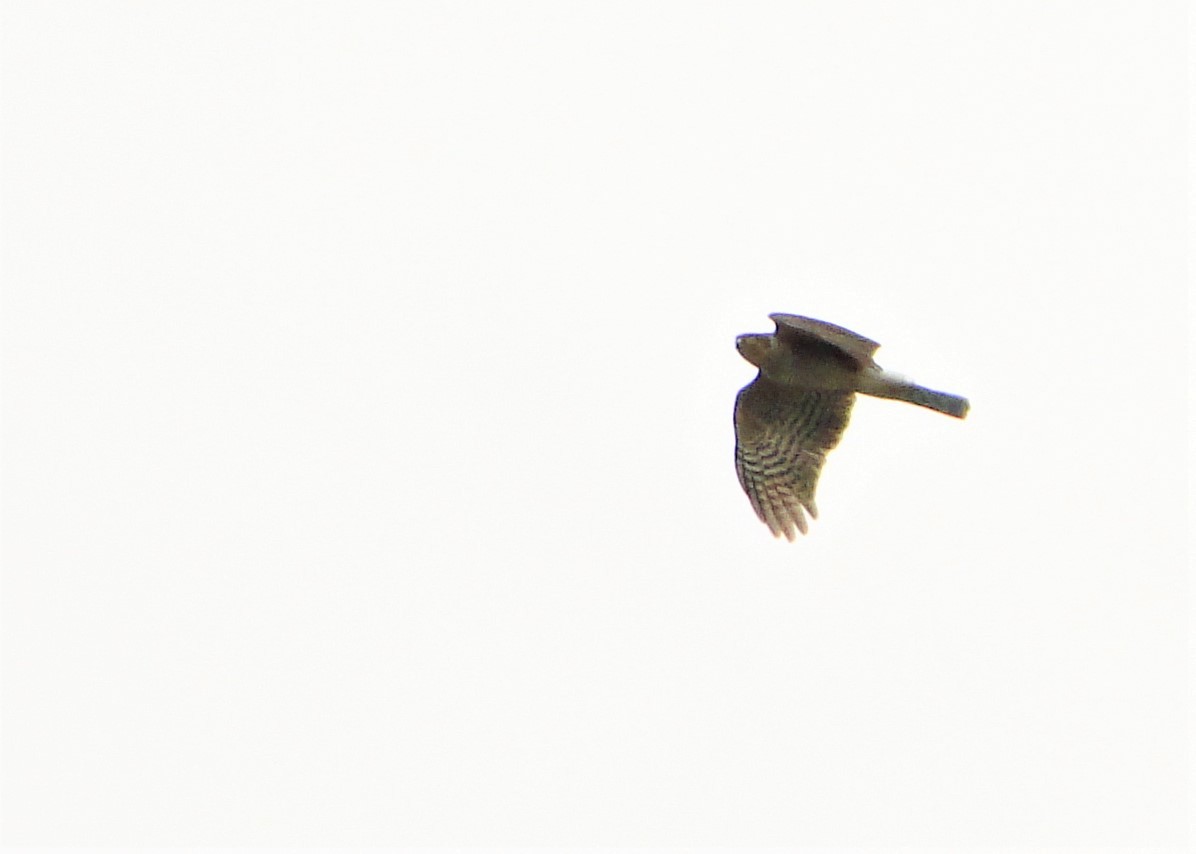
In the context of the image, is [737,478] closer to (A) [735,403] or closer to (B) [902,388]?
(A) [735,403]

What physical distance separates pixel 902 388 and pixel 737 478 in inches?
54.2

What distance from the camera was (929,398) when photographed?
44.5ft

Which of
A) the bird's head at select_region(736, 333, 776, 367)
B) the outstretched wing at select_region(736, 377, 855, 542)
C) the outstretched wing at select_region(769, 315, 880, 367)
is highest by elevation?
the bird's head at select_region(736, 333, 776, 367)

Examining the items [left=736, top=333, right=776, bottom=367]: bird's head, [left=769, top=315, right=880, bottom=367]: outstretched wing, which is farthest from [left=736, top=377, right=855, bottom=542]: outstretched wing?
[left=769, top=315, right=880, bottom=367]: outstretched wing

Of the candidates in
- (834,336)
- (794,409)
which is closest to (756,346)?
(794,409)

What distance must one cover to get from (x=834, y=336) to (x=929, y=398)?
1.01 meters

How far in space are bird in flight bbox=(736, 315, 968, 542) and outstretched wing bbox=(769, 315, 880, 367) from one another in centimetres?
27

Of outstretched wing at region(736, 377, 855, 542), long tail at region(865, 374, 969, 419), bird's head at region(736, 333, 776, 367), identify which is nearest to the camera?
long tail at region(865, 374, 969, 419)

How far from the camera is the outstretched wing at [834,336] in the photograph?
42.1 ft

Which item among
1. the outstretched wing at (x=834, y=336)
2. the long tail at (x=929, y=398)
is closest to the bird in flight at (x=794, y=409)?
the long tail at (x=929, y=398)

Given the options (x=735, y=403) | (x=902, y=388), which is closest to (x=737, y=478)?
(x=735, y=403)

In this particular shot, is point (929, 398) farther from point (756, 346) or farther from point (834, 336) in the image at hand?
point (756, 346)

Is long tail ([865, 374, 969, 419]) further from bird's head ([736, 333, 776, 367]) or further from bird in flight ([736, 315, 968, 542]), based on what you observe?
bird's head ([736, 333, 776, 367])

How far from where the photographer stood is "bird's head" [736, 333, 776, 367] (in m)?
13.8
